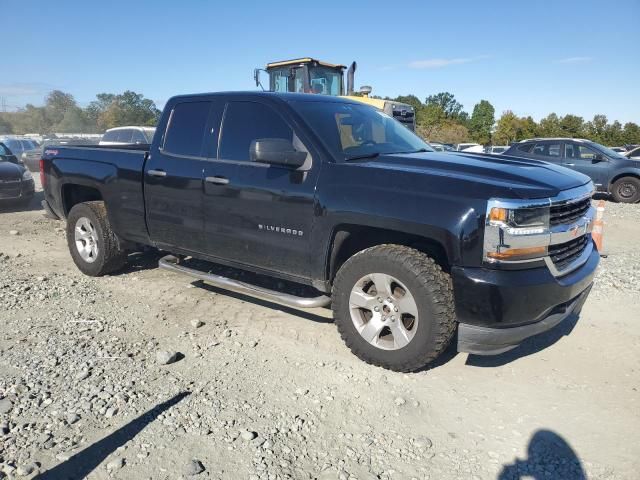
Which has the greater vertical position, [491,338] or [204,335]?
[491,338]

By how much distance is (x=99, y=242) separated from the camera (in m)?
5.42

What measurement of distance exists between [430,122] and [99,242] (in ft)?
209

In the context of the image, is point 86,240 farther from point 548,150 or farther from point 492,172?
point 548,150

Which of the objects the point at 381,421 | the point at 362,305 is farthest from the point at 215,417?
the point at 362,305

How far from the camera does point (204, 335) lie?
4.14 meters

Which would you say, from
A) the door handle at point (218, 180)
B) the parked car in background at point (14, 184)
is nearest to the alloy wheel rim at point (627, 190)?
the door handle at point (218, 180)

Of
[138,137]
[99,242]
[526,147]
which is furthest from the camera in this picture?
[138,137]

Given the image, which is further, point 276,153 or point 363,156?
point 363,156

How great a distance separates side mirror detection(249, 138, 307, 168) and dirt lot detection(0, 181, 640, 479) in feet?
4.80

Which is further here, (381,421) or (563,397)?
(563,397)

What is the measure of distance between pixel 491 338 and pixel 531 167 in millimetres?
1404

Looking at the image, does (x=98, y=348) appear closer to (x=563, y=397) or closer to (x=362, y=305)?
(x=362, y=305)

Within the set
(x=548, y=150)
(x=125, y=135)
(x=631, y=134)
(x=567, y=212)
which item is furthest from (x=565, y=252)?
(x=631, y=134)

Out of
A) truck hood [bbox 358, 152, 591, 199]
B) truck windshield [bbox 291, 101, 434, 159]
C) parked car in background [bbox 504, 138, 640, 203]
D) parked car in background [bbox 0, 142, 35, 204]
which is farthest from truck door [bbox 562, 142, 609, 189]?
parked car in background [bbox 0, 142, 35, 204]
